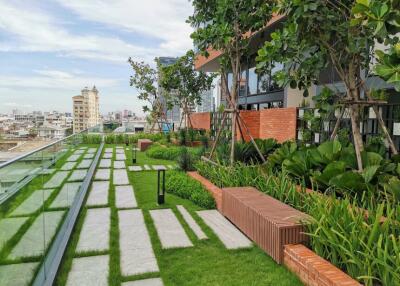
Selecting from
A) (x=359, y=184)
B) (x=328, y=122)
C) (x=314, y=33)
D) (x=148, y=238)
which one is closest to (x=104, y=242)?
(x=148, y=238)

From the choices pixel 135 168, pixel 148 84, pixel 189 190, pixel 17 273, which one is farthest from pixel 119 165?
pixel 148 84

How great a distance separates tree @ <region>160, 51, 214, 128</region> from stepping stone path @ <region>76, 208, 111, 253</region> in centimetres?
1398

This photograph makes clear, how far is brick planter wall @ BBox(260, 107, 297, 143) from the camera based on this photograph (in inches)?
369

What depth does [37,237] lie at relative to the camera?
10.1 feet

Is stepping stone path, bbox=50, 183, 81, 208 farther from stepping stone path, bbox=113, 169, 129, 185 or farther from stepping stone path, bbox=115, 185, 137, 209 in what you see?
stepping stone path, bbox=113, 169, 129, 185

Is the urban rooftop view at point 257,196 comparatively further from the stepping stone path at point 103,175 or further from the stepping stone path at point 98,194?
the stepping stone path at point 103,175

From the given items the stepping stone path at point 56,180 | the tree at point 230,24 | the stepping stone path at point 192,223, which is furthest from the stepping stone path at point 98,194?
the tree at point 230,24

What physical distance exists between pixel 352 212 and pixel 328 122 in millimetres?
5006

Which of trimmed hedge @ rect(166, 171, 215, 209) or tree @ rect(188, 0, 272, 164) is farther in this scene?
tree @ rect(188, 0, 272, 164)

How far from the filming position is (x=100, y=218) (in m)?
5.51

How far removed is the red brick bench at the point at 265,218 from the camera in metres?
3.72

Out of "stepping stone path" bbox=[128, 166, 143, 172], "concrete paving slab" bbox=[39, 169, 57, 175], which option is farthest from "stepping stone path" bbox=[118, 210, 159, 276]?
"stepping stone path" bbox=[128, 166, 143, 172]

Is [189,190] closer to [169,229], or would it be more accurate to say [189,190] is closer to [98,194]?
[169,229]

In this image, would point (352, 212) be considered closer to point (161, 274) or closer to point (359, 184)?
point (359, 184)
